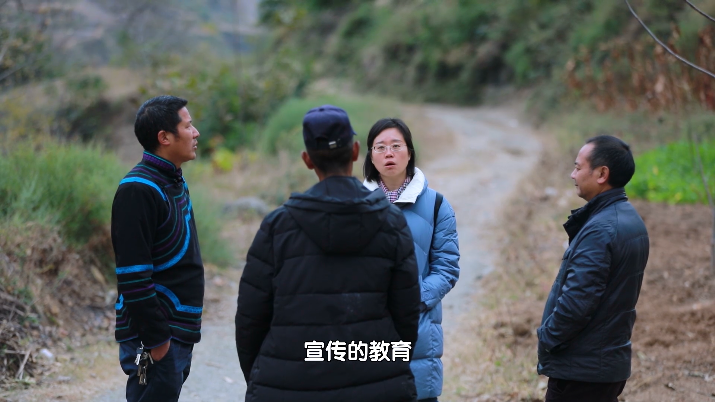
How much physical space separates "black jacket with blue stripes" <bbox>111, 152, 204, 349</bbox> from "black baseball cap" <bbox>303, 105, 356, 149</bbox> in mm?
888

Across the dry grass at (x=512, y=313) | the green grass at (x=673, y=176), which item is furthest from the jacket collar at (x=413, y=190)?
the green grass at (x=673, y=176)

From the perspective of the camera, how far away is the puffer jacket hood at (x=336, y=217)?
81.8 inches

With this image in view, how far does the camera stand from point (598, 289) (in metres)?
2.86

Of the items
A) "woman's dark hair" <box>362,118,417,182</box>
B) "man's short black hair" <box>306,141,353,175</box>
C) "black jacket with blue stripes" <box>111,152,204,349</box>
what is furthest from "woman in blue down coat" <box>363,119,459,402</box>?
"black jacket with blue stripes" <box>111,152,204,349</box>

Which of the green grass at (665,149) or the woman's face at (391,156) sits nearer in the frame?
the woman's face at (391,156)

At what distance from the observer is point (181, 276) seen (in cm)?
A: 282

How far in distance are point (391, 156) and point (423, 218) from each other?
1.12 ft

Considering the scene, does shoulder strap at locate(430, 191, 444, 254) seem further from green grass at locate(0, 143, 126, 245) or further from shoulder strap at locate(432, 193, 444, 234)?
green grass at locate(0, 143, 126, 245)

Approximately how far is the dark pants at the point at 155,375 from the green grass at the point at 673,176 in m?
7.71

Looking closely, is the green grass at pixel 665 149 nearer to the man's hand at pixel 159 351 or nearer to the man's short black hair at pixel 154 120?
the man's short black hair at pixel 154 120

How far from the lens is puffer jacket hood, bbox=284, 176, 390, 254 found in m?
2.08

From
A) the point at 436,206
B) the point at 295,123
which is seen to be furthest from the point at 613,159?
the point at 295,123

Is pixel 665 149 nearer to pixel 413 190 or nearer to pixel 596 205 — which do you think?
pixel 596 205

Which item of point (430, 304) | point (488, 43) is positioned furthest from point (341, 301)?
point (488, 43)
